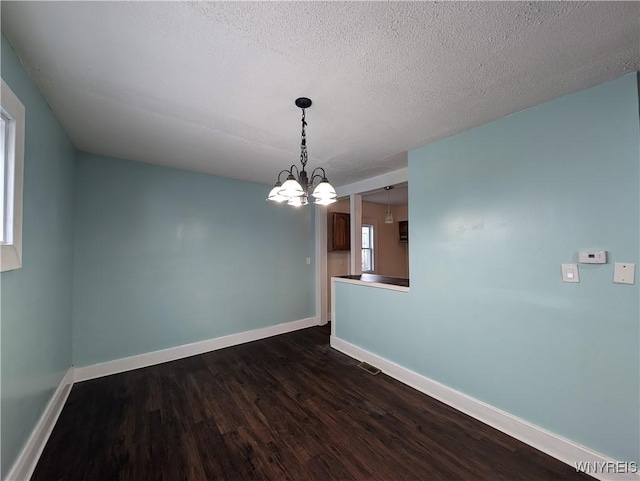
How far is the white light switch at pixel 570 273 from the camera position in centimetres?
167

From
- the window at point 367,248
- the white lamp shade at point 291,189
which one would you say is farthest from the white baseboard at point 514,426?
the window at point 367,248

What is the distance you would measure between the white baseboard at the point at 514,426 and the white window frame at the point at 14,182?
3141mm

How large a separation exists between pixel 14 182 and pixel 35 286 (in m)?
0.76

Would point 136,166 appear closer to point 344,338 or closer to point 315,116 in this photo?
point 315,116

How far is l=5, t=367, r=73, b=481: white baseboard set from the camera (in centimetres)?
145

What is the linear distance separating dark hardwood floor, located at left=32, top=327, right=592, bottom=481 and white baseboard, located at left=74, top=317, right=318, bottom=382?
0.40 ft

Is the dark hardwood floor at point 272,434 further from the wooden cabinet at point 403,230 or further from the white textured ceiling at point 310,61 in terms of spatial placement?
the wooden cabinet at point 403,230

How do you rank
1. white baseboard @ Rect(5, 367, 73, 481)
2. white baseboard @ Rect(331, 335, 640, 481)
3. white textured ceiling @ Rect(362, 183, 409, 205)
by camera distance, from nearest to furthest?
white baseboard @ Rect(5, 367, 73, 481), white baseboard @ Rect(331, 335, 640, 481), white textured ceiling @ Rect(362, 183, 409, 205)

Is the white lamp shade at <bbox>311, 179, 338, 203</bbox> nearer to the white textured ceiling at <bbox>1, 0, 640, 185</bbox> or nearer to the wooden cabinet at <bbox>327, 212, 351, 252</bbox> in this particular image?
the white textured ceiling at <bbox>1, 0, 640, 185</bbox>

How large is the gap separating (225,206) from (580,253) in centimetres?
377

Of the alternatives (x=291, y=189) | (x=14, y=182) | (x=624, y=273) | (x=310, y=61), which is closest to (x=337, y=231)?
(x=291, y=189)

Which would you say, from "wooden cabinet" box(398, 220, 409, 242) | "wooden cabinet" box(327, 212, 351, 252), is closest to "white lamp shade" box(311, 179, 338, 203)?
"wooden cabinet" box(327, 212, 351, 252)

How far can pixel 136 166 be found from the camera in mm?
3031

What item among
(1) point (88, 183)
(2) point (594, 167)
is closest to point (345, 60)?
(2) point (594, 167)
